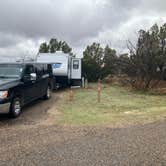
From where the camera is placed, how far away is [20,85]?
1076 centimetres

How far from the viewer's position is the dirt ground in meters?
5.57

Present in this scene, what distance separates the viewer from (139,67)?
66.6 ft

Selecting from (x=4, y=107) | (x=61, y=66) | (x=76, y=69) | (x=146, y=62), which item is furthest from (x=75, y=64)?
(x=4, y=107)

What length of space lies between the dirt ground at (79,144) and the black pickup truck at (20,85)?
731 millimetres

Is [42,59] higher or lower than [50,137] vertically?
higher

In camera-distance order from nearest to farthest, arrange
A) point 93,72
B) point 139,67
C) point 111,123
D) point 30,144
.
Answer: point 30,144 < point 111,123 < point 139,67 < point 93,72

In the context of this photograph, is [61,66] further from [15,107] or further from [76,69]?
[15,107]

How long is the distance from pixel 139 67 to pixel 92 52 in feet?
48.0

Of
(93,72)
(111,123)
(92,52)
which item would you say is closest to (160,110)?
(111,123)

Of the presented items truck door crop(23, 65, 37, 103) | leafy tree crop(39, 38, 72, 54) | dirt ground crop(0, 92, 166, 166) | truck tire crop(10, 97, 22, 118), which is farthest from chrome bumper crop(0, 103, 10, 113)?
leafy tree crop(39, 38, 72, 54)

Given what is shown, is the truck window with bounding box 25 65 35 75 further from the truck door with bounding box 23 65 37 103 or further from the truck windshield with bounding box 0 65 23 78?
the truck windshield with bounding box 0 65 23 78

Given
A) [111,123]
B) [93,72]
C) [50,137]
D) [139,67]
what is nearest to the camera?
[50,137]

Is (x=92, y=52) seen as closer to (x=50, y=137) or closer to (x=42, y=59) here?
(x=42, y=59)

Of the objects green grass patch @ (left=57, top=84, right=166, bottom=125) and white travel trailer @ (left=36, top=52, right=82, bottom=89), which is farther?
white travel trailer @ (left=36, top=52, right=82, bottom=89)
